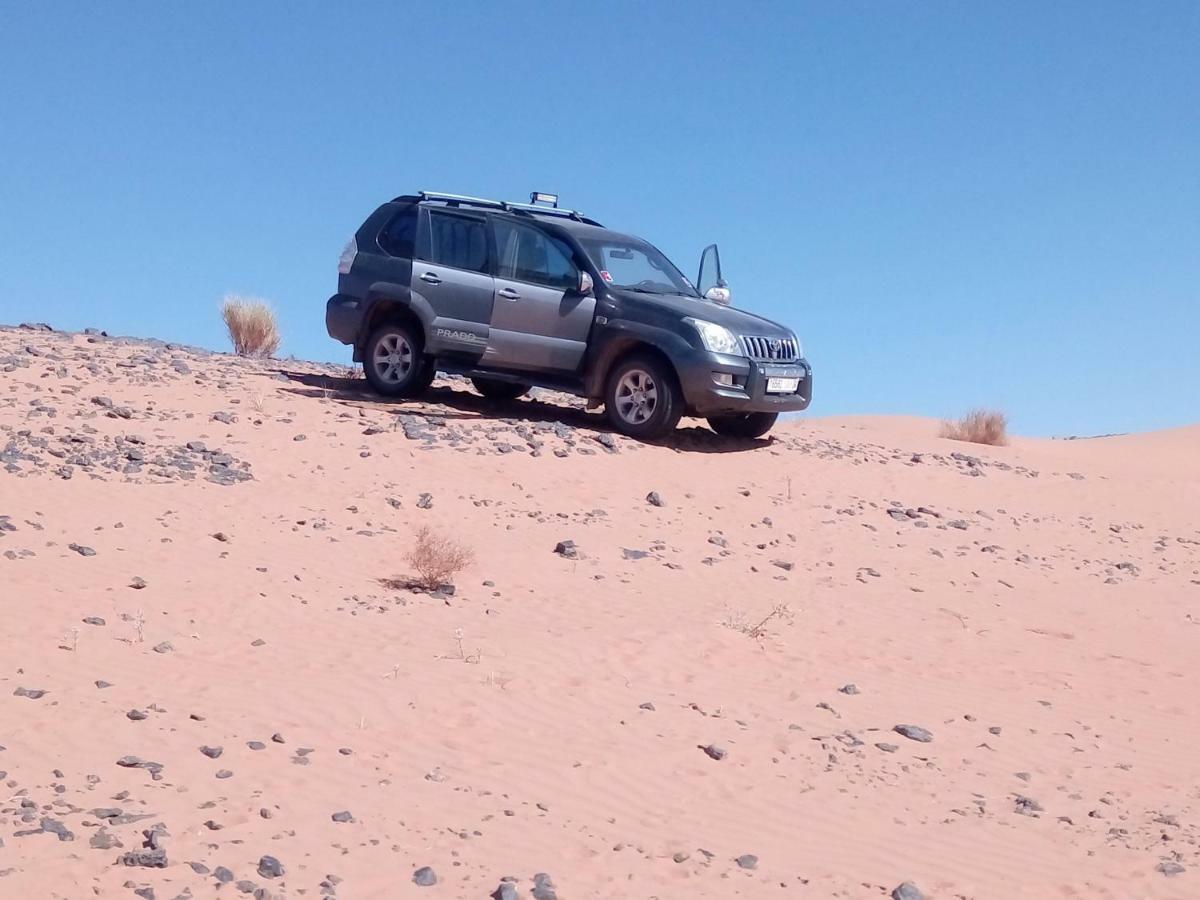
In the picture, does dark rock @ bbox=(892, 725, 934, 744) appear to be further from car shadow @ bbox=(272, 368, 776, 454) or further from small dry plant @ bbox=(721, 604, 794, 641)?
car shadow @ bbox=(272, 368, 776, 454)

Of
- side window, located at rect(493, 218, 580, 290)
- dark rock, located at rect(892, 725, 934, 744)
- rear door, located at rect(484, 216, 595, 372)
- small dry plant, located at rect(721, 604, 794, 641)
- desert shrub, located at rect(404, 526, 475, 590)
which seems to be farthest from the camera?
side window, located at rect(493, 218, 580, 290)

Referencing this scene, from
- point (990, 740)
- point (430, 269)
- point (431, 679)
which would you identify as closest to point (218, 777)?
point (431, 679)

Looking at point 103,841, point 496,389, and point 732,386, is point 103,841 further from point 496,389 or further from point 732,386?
point 496,389

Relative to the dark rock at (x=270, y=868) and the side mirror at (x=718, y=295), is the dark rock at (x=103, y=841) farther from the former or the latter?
the side mirror at (x=718, y=295)

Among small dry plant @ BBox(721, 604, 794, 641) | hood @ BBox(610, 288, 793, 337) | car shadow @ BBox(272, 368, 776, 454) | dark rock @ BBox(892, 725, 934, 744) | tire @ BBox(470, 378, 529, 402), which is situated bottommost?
dark rock @ BBox(892, 725, 934, 744)

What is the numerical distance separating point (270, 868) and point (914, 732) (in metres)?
3.55

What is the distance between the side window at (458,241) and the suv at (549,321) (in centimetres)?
1

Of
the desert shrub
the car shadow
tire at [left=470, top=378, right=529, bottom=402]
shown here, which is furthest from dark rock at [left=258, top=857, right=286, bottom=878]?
tire at [left=470, top=378, right=529, bottom=402]

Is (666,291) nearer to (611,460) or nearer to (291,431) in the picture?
(611,460)

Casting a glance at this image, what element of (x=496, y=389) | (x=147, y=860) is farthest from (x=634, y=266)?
(x=147, y=860)

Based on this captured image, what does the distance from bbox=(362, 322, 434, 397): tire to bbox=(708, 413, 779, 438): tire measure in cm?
306

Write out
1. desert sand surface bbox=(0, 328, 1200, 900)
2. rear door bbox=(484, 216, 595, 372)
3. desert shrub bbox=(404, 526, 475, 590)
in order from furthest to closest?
rear door bbox=(484, 216, 595, 372) < desert shrub bbox=(404, 526, 475, 590) < desert sand surface bbox=(0, 328, 1200, 900)

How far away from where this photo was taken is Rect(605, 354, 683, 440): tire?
1292 cm

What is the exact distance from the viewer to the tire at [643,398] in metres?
12.9
